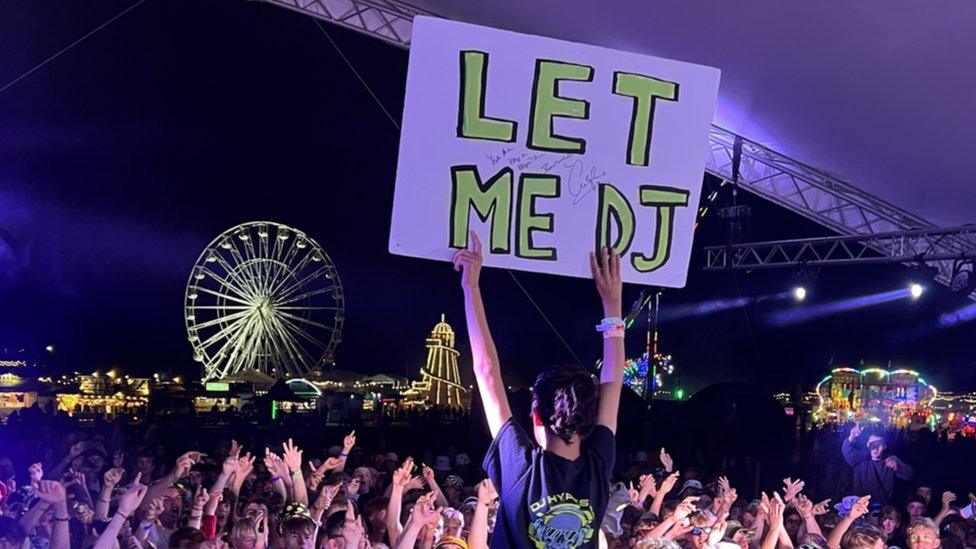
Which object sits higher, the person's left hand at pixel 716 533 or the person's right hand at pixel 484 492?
the person's right hand at pixel 484 492

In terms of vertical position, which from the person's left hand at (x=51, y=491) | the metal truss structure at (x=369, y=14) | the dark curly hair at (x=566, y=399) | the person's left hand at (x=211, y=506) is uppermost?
the metal truss structure at (x=369, y=14)

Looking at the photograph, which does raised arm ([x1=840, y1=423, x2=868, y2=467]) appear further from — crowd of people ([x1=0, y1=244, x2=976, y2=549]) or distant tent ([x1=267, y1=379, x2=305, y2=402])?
distant tent ([x1=267, y1=379, x2=305, y2=402])

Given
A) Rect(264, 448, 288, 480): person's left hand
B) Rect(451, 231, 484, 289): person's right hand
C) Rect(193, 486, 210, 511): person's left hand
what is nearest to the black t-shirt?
Rect(451, 231, 484, 289): person's right hand

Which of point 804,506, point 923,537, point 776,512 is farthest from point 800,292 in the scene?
point 776,512

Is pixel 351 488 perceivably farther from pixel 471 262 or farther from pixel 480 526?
pixel 471 262

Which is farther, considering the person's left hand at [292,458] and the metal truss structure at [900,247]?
the metal truss structure at [900,247]

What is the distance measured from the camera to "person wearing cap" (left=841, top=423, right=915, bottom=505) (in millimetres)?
10141

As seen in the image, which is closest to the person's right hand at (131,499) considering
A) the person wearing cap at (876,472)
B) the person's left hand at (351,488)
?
the person's left hand at (351,488)

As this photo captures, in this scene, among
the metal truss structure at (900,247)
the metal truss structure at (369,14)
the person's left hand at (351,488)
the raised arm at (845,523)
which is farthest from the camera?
the metal truss structure at (369,14)

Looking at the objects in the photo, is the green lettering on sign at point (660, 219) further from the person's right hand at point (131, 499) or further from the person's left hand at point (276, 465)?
the person's left hand at point (276, 465)

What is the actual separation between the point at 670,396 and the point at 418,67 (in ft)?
80.0

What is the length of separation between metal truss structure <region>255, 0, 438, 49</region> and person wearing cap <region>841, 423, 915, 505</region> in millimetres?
7541

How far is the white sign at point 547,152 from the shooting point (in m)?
3.09

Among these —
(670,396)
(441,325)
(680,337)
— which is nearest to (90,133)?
(441,325)
